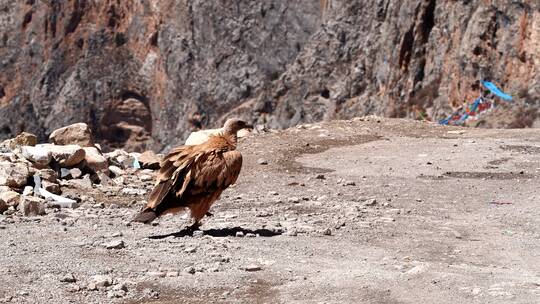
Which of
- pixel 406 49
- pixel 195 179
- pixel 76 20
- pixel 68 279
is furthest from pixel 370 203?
pixel 76 20

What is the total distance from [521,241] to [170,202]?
3.57 meters

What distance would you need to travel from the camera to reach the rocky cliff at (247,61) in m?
39.3

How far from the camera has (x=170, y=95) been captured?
8188 centimetres

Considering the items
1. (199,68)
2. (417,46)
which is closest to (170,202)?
(417,46)

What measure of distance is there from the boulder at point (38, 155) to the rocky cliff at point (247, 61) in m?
20.8

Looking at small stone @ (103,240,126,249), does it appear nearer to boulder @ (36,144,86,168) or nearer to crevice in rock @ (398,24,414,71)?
boulder @ (36,144,86,168)

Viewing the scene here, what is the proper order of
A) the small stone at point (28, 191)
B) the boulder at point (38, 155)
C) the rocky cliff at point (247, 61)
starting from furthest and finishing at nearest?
the rocky cliff at point (247, 61), the boulder at point (38, 155), the small stone at point (28, 191)

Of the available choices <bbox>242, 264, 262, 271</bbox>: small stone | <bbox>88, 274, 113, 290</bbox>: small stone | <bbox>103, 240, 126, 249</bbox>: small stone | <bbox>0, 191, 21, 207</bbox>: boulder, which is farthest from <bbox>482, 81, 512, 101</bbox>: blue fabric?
<bbox>88, 274, 113, 290</bbox>: small stone

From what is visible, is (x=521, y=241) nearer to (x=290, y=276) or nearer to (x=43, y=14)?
(x=290, y=276)

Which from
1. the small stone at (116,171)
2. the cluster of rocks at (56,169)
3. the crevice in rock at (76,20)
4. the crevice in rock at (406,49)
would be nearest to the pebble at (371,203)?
the cluster of rocks at (56,169)

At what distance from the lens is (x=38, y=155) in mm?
13016

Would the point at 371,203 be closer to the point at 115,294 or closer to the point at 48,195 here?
the point at 48,195

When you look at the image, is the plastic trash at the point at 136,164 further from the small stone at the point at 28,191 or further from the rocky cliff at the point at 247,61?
the rocky cliff at the point at 247,61

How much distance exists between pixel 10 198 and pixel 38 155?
2075 millimetres
